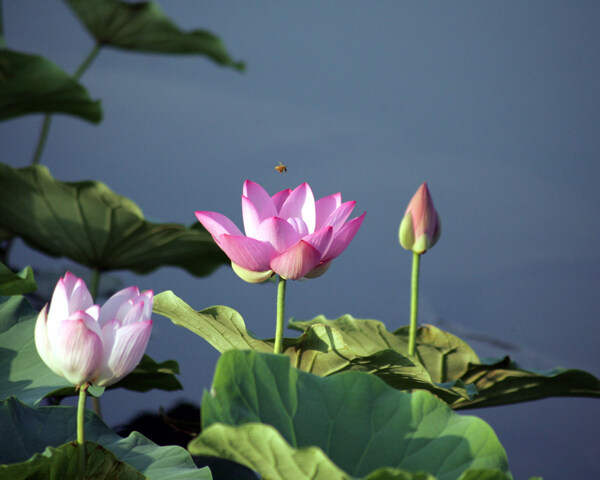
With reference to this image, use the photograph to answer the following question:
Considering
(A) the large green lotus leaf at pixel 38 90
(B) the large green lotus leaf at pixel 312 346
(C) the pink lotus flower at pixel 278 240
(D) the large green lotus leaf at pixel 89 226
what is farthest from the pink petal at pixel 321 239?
(A) the large green lotus leaf at pixel 38 90

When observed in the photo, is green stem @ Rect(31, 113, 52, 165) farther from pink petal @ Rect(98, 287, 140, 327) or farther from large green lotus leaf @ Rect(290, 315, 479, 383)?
pink petal @ Rect(98, 287, 140, 327)

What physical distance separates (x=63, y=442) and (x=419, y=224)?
0.52 m

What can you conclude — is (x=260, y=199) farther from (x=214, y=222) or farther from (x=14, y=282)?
(x=14, y=282)

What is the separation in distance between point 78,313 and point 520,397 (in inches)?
32.4

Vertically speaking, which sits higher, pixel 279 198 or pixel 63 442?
pixel 279 198

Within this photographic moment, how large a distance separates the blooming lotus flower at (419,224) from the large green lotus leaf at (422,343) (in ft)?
0.66

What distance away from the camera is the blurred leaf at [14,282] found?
920 mm

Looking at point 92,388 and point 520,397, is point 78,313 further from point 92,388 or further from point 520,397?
point 520,397

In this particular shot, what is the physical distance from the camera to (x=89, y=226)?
4.45 ft

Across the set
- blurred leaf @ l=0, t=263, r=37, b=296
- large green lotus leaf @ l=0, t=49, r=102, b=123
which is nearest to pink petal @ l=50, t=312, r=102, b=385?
blurred leaf @ l=0, t=263, r=37, b=296

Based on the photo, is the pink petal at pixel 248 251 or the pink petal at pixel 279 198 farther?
the pink petal at pixel 279 198

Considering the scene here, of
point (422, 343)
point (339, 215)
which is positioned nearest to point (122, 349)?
point (339, 215)

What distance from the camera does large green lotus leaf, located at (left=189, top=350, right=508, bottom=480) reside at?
56 cm

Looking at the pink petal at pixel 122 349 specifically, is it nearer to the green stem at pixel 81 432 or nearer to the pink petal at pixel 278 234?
the green stem at pixel 81 432
